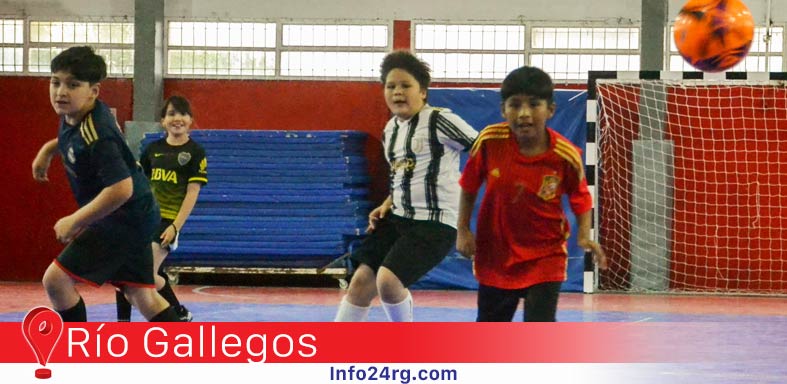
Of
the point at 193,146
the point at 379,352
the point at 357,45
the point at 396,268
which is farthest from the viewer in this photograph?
the point at 357,45

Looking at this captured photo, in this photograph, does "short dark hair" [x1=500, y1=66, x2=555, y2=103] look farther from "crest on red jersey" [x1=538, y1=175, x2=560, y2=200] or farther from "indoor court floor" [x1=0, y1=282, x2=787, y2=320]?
"indoor court floor" [x1=0, y1=282, x2=787, y2=320]

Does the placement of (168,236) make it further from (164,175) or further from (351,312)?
(351,312)

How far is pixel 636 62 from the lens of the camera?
51.7 ft

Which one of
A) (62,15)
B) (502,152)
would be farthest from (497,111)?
(502,152)

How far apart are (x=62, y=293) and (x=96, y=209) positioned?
579 mm

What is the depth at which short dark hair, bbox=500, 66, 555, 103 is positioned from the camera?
499 centimetres

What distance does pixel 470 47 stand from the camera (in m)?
16.0

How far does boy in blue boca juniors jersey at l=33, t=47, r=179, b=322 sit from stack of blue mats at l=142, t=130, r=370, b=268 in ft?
29.8

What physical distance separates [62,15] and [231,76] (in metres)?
2.65

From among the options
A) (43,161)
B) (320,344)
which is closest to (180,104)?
(43,161)

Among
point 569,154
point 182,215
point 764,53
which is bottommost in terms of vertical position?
point 182,215

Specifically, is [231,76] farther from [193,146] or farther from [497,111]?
[193,146]

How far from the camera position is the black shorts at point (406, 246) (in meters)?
6.24

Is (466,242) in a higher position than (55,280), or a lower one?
higher
